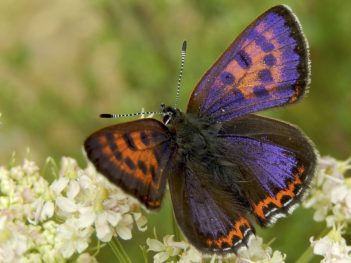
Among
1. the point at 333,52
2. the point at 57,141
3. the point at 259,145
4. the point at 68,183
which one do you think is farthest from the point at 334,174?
the point at 57,141

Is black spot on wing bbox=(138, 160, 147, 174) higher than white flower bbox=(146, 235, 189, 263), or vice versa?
black spot on wing bbox=(138, 160, 147, 174)

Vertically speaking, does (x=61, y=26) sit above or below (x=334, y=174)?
above

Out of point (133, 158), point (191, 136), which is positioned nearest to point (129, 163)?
point (133, 158)

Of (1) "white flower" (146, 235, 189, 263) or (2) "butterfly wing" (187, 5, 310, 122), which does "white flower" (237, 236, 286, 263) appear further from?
(2) "butterfly wing" (187, 5, 310, 122)

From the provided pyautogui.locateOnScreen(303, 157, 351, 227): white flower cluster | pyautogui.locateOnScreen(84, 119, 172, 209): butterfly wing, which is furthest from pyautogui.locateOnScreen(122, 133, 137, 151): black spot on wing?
pyautogui.locateOnScreen(303, 157, 351, 227): white flower cluster

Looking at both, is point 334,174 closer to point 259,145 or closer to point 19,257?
point 259,145

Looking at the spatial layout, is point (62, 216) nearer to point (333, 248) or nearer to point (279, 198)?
point (279, 198)

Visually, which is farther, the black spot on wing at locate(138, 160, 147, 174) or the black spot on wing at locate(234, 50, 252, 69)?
the black spot on wing at locate(234, 50, 252, 69)
